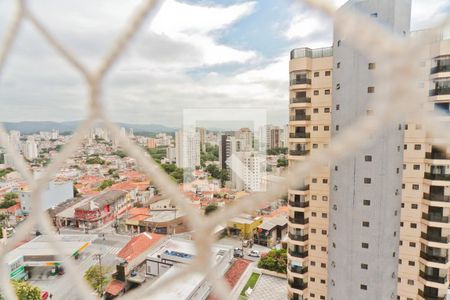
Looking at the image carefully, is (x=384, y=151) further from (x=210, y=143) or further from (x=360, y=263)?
(x=210, y=143)

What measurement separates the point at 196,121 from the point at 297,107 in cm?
125

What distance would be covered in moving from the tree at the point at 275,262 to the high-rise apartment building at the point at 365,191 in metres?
2.02

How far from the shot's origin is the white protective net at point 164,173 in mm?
191

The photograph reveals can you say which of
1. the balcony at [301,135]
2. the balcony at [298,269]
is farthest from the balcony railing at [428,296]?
the balcony at [301,135]

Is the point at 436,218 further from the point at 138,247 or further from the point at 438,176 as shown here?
the point at 138,247

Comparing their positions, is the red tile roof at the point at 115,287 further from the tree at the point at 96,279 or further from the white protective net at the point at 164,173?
the white protective net at the point at 164,173

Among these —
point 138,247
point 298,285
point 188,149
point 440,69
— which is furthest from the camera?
point 138,247

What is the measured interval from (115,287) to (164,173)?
4988mm

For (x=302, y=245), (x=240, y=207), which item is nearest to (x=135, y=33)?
(x=240, y=207)

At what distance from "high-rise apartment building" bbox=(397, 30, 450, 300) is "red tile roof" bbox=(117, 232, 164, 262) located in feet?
13.3

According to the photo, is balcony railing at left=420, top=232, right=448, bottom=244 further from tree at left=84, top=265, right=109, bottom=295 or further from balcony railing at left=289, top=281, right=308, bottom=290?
tree at left=84, top=265, right=109, bottom=295

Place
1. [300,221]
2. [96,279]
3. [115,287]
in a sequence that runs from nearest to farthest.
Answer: [300,221]
[96,279]
[115,287]

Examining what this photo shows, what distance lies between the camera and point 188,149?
401cm

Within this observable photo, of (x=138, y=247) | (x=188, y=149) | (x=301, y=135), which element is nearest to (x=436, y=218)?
(x=301, y=135)
